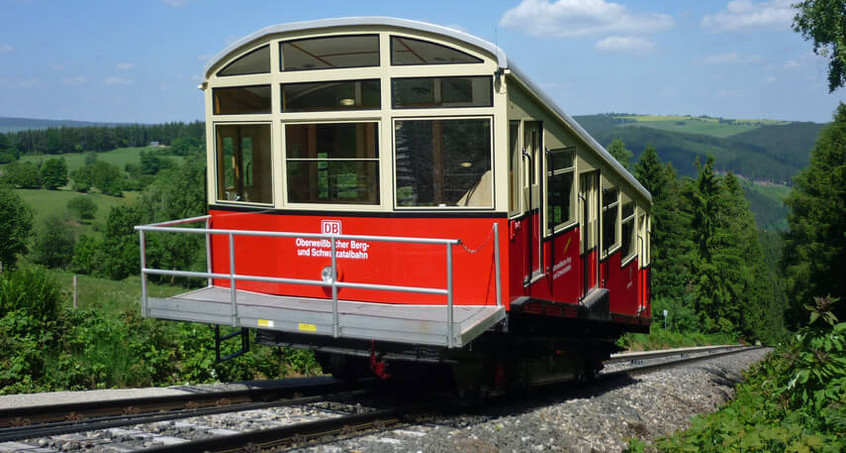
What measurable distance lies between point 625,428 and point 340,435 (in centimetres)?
318

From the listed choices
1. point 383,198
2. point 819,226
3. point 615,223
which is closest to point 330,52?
point 383,198

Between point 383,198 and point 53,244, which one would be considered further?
point 53,244

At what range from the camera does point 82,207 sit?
362ft

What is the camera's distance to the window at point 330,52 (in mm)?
7273

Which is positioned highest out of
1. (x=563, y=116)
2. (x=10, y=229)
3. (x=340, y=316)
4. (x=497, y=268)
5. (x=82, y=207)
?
(x=563, y=116)

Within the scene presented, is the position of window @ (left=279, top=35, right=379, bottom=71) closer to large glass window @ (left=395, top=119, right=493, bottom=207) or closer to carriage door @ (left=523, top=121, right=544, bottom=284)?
large glass window @ (left=395, top=119, right=493, bottom=207)

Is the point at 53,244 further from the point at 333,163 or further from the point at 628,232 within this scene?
the point at 333,163

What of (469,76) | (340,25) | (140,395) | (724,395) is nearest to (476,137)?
(469,76)

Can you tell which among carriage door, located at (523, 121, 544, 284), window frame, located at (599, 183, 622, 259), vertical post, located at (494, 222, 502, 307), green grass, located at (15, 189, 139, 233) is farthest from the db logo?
green grass, located at (15, 189, 139, 233)

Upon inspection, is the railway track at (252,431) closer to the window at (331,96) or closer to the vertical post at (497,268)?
the vertical post at (497,268)

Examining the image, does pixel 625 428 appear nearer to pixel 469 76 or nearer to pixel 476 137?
pixel 476 137

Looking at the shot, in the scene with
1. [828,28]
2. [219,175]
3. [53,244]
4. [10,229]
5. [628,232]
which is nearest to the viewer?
[219,175]

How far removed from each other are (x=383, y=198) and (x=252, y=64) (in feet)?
6.60

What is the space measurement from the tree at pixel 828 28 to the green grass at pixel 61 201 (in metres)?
99.3
